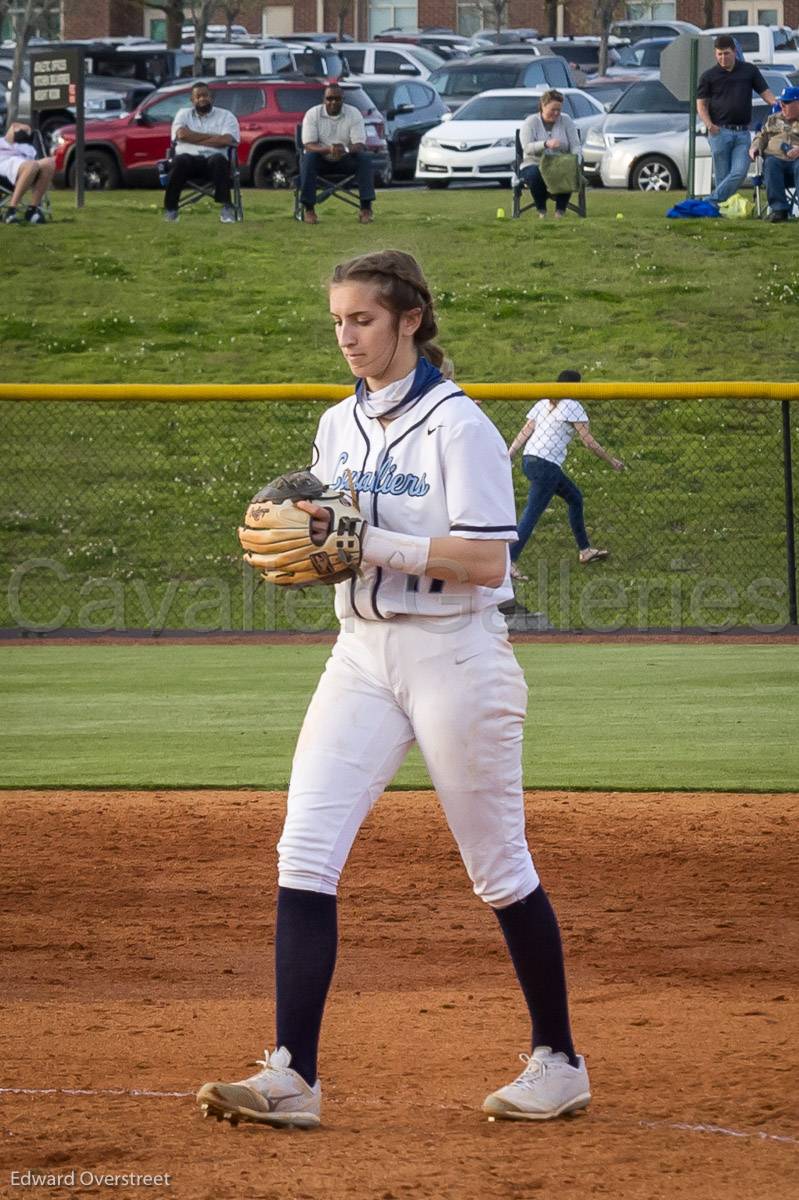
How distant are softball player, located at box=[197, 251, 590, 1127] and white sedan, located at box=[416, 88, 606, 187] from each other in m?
22.9

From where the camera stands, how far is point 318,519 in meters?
3.64

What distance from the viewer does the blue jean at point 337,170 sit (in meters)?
20.5

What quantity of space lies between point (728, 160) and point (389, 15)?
36.5 metres

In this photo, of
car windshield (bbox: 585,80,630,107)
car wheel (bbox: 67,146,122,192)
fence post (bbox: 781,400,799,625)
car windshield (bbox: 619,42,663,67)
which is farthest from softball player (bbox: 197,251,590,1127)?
car windshield (bbox: 619,42,663,67)

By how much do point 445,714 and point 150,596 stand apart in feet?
34.1

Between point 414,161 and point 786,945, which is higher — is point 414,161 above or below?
above

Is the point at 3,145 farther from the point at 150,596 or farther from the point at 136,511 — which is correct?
the point at 150,596

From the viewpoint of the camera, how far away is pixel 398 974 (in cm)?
506

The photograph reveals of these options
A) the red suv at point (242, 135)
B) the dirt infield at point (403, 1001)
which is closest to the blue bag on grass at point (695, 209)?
the red suv at point (242, 135)

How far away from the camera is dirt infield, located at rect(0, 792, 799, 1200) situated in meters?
3.37

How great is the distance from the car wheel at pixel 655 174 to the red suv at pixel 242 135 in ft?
13.4

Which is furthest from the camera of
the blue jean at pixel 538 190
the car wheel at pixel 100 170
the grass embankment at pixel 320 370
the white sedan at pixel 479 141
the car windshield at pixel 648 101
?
the car wheel at pixel 100 170

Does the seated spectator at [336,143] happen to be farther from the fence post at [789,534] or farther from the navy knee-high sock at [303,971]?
the navy knee-high sock at [303,971]

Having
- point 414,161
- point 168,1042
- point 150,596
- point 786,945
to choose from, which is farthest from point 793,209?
point 168,1042
